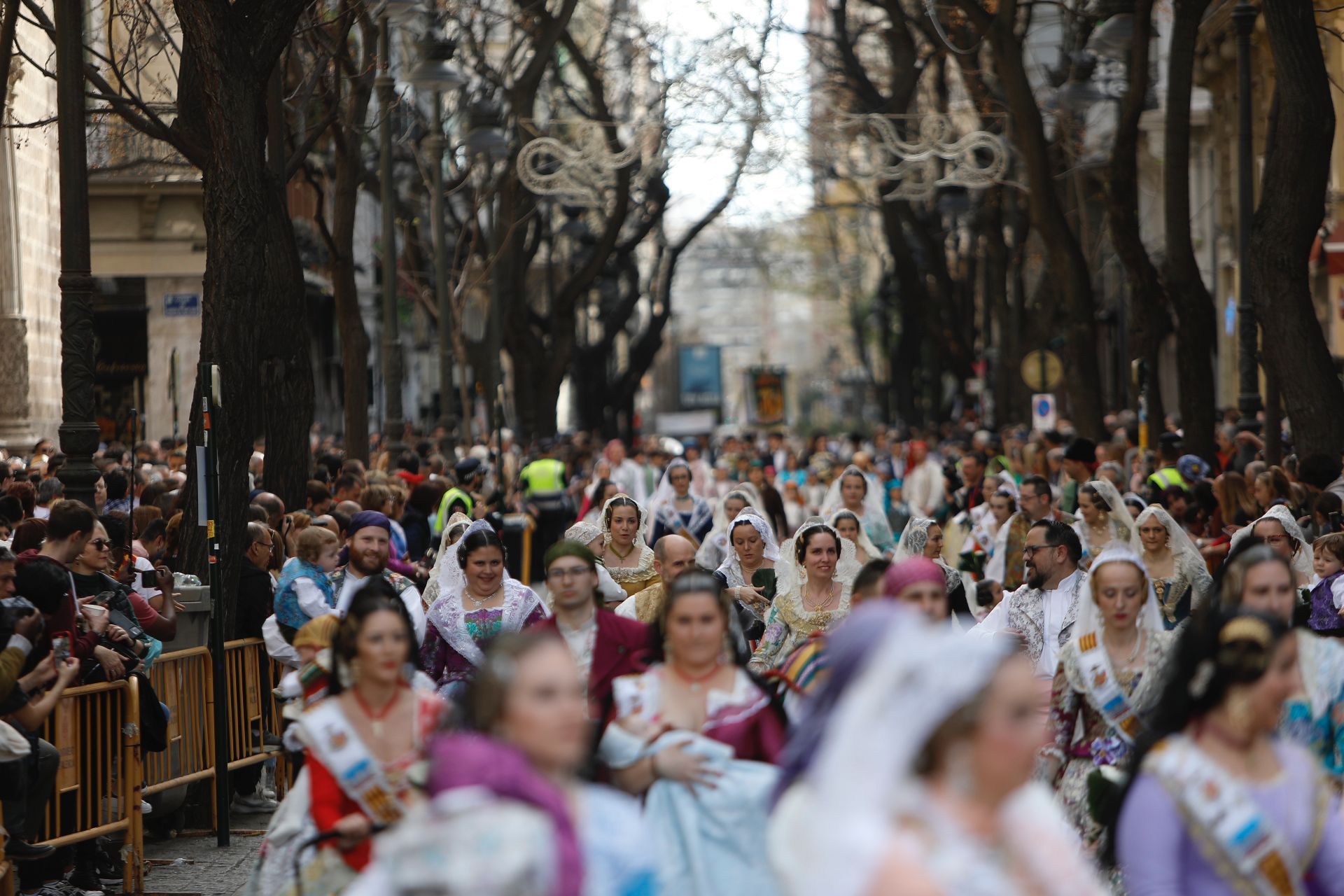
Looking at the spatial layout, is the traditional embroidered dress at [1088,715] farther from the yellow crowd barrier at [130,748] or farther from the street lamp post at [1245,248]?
the street lamp post at [1245,248]

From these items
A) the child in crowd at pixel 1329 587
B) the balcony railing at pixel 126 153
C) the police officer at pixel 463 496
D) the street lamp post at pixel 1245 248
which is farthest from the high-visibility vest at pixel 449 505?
the child in crowd at pixel 1329 587

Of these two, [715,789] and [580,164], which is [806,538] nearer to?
[715,789]

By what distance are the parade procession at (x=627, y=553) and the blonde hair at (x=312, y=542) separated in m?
0.04

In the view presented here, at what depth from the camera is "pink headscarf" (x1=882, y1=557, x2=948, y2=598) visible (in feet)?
21.6

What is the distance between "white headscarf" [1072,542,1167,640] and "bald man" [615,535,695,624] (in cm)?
228

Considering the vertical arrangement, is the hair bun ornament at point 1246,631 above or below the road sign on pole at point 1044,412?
below

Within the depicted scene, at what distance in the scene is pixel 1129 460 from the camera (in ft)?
71.0

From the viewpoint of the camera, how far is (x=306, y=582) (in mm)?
10156

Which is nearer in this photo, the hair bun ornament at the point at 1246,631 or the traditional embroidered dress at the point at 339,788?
the hair bun ornament at the point at 1246,631

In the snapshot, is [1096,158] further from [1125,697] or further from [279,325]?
[1125,697]

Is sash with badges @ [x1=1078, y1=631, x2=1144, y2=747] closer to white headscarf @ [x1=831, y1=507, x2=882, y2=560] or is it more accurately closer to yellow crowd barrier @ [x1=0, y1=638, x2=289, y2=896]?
yellow crowd barrier @ [x1=0, y1=638, x2=289, y2=896]

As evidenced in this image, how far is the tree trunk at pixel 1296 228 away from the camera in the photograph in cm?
1396

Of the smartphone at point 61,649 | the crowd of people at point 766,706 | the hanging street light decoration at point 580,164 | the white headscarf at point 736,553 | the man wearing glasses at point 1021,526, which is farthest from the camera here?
the hanging street light decoration at point 580,164

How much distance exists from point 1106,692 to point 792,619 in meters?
2.94
